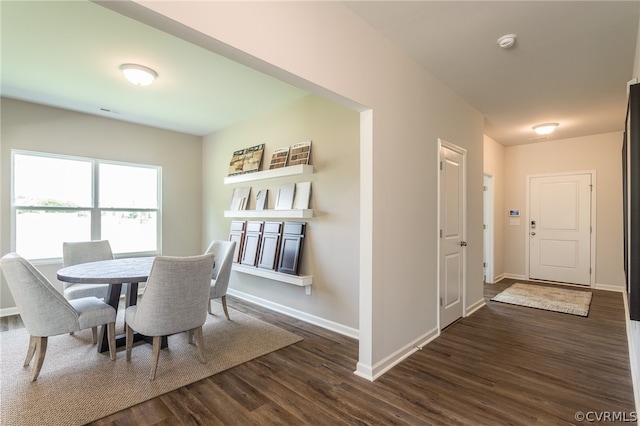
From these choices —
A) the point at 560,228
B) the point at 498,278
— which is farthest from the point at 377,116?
the point at 560,228

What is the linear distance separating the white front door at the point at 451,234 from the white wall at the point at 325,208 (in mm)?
978

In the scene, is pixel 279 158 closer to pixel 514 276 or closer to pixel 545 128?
pixel 545 128

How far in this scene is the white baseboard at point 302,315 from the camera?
3.26 meters

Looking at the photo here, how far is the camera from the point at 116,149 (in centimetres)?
469

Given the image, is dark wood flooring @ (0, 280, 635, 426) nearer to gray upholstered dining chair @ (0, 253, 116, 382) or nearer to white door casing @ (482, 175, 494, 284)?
gray upholstered dining chair @ (0, 253, 116, 382)

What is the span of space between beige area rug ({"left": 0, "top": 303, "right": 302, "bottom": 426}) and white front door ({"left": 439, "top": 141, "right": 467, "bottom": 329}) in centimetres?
177

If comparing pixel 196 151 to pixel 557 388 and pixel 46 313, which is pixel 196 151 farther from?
pixel 557 388

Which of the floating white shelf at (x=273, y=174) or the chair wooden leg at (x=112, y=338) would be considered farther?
the floating white shelf at (x=273, y=174)

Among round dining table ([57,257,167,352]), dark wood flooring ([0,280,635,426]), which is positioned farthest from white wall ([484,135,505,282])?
round dining table ([57,257,167,352])

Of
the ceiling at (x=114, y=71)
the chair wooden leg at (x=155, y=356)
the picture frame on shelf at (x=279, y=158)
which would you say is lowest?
the chair wooden leg at (x=155, y=356)

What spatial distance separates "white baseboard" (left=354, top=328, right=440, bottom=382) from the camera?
2.38m

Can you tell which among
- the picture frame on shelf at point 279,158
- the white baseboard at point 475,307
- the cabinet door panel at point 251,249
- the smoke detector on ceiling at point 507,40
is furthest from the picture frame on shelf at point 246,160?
the white baseboard at point 475,307

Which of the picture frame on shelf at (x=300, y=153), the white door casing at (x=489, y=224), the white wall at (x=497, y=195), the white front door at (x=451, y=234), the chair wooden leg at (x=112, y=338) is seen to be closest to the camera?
the chair wooden leg at (x=112, y=338)

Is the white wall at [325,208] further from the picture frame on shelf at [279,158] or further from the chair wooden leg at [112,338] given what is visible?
the chair wooden leg at [112,338]
